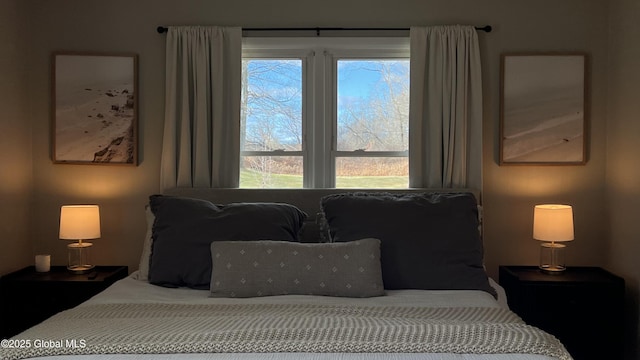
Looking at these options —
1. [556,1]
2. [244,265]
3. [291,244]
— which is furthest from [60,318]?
[556,1]

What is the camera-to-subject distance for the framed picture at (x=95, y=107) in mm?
3500

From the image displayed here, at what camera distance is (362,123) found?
3602mm

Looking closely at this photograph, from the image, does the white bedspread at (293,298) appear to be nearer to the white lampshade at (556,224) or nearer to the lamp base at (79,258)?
the lamp base at (79,258)

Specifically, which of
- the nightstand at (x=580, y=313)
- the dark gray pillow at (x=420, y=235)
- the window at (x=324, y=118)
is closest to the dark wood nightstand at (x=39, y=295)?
the window at (x=324, y=118)

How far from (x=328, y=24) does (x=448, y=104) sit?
0.91 metres

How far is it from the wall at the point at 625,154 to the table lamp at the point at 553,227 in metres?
0.32

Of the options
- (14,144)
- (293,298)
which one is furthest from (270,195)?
(14,144)

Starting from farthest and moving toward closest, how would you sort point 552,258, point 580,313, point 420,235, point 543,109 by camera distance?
point 543,109, point 552,258, point 580,313, point 420,235

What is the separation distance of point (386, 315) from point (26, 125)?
2.71 meters

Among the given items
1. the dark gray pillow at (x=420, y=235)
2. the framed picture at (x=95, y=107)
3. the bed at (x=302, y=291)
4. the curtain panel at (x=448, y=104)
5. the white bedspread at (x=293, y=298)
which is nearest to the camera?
the bed at (x=302, y=291)

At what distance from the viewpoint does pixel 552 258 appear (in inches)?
131

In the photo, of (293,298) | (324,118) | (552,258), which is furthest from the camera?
(324,118)

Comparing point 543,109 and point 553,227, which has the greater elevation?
point 543,109

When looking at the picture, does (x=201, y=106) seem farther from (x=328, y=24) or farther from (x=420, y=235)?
(x=420, y=235)
